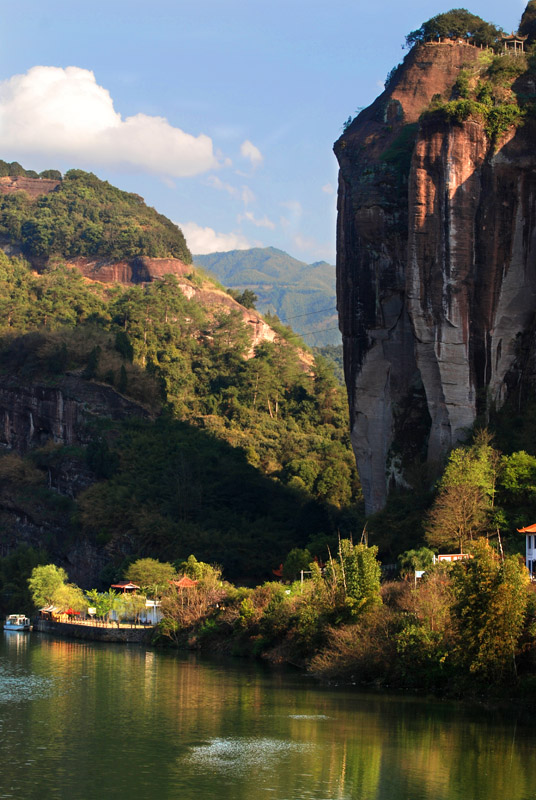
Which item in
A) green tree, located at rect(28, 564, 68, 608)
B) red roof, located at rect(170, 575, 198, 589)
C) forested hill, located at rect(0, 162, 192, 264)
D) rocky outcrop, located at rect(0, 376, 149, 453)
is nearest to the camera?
red roof, located at rect(170, 575, 198, 589)

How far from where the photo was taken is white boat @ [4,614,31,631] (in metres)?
58.4

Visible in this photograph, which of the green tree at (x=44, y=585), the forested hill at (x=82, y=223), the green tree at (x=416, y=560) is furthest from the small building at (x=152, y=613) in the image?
the forested hill at (x=82, y=223)

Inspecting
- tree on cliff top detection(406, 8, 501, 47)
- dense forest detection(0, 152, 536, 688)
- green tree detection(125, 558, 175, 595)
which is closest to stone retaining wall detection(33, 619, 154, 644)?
dense forest detection(0, 152, 536, 688)

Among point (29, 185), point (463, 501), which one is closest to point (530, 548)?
point (463, 501)

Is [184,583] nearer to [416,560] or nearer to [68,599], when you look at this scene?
[68,599]

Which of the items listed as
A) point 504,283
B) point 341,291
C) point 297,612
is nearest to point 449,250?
point 504,283

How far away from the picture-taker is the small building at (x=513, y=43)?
52.7 m

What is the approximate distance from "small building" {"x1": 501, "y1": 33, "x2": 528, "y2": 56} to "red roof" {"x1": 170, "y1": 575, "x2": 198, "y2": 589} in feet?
96.2

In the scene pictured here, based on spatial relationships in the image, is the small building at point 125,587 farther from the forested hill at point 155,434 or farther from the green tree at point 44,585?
the green tree at point 44,585

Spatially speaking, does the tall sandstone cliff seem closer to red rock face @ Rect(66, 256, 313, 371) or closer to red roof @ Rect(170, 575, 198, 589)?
red roof @ Rect(170, 575, 198, 589)

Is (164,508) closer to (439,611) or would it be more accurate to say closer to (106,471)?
(106,471)

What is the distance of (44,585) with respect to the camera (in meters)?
61.3

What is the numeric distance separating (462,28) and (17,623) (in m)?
37.9

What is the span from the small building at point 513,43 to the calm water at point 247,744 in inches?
1280
